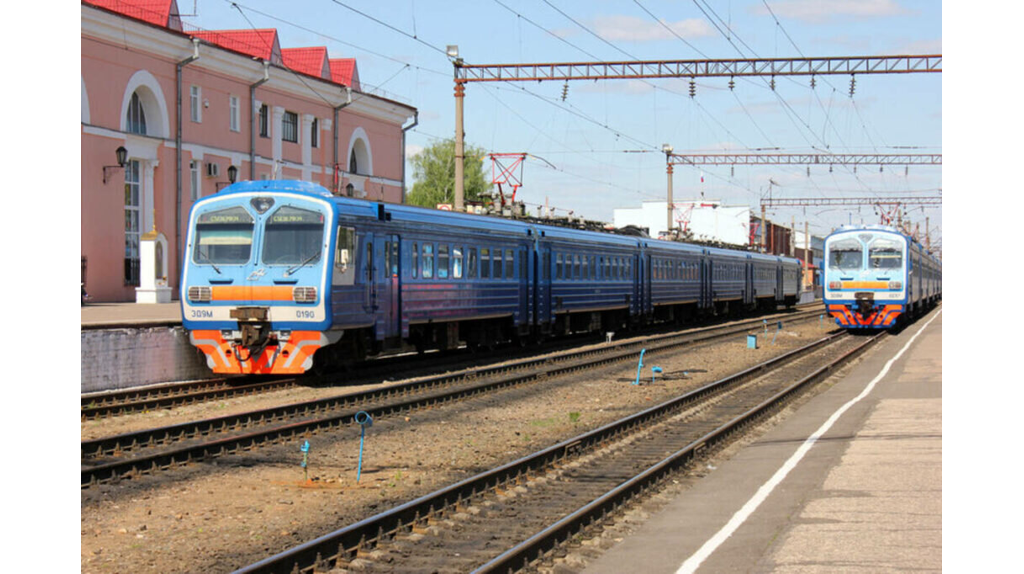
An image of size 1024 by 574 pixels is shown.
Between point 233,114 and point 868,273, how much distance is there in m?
21.9

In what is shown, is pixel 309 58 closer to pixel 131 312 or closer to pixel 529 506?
pixel 131 312

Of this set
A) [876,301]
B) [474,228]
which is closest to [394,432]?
[474,228]

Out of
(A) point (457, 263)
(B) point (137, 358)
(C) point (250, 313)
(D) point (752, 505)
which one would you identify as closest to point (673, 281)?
(A) point (457, 263)

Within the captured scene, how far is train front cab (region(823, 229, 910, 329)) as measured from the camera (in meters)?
35.4

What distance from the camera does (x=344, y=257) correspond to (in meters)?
18.0

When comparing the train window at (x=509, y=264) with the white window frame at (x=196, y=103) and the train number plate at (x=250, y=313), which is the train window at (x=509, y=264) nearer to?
the train number plate at (x=250, y=313)

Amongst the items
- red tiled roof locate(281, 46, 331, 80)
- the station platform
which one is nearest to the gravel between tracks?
the station platform

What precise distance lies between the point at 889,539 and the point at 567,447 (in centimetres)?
470

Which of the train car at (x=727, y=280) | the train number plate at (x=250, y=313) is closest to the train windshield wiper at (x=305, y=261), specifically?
the train number plate at (x=250, y=313)

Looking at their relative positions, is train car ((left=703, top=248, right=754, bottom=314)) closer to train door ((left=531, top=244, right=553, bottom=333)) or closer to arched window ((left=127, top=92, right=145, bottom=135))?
train door ((left=531, top=244, right=553, bottom=333))

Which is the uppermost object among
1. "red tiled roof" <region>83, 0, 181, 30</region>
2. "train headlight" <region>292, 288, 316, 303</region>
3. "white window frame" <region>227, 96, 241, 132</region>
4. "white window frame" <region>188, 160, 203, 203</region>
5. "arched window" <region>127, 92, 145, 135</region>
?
"red tiled roof" <region>83, 0, 181, 30</region>

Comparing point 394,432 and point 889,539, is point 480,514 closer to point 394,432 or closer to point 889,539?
point 889,539

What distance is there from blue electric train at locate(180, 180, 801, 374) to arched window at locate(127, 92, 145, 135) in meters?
14.2
